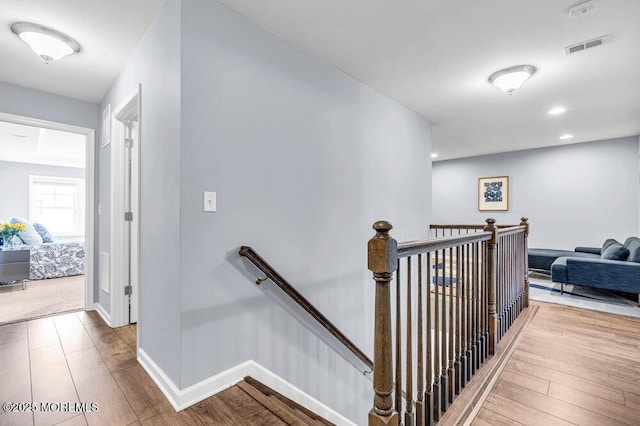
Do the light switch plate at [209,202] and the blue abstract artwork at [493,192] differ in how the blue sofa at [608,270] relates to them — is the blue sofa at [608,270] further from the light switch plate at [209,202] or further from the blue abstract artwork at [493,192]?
the light switch plate at [209,202]

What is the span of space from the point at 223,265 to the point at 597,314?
4.38 m

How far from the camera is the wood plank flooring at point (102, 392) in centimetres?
162

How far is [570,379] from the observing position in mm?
2182

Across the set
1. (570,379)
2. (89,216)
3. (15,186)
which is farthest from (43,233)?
(570,379)

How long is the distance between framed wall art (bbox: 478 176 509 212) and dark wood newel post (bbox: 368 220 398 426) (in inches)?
268

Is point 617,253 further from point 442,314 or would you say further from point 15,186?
point 15,186

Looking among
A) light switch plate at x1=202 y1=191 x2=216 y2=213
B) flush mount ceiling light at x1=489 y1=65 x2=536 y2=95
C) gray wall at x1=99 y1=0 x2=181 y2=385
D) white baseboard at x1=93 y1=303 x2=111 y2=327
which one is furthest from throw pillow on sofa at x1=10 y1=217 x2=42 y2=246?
flush mount ceiling light at x1=489 y1=65 x2=536 y2=95

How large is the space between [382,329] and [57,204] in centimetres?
965

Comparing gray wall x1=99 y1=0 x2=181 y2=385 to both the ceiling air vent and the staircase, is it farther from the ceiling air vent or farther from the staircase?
the ceiling air vent

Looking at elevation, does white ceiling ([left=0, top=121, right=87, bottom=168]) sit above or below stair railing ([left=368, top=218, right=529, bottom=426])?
above

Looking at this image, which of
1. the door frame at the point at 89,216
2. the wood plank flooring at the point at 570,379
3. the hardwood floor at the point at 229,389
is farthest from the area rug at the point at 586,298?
the door frame at the point at 89,216

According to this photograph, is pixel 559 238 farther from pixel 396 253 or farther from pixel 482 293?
pixel 396 253

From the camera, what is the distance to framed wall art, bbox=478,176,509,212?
22.2ft

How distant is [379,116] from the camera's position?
351 centimetres
